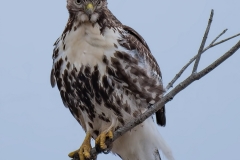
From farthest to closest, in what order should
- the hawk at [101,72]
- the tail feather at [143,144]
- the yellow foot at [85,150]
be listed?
the tail feather at [143,144] → the yellow foot at [85,150] → the hawk at [101,72]

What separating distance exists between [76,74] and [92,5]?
65cm

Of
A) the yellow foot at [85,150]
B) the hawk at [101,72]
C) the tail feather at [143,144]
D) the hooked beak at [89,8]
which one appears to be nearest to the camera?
the hooked beak at [89,8]

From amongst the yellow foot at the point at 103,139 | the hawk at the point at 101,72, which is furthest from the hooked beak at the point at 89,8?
the yellow foot at the point at 103,139

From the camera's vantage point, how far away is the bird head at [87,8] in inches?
194

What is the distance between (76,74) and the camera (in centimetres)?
509

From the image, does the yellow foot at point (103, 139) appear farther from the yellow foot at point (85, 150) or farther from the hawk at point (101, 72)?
the yellow foot at point (85, 150)

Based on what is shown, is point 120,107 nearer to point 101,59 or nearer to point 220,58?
point 101,59

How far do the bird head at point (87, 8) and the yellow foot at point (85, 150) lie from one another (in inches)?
46.5

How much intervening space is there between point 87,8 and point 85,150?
1.35 m

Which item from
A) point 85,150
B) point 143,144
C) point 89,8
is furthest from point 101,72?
point 143,144

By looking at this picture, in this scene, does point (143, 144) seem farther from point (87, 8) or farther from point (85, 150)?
point (87, 8)

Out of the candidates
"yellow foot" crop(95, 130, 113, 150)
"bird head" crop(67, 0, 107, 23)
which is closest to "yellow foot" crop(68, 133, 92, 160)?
"yellow foot" crop(95, 130, 113, 150)

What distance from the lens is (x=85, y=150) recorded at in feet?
17.3

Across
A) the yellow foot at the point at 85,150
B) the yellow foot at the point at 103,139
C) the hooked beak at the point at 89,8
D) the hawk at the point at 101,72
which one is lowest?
the yellow foot at the point at 103,139
